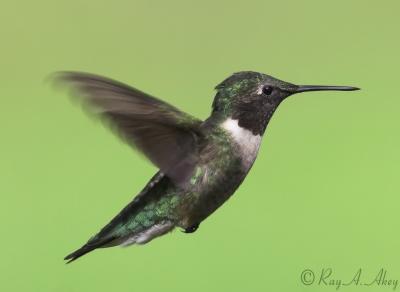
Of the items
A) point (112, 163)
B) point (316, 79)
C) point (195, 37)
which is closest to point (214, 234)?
point (112, 163)

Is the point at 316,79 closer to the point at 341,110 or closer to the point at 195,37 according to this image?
the point at 341,110

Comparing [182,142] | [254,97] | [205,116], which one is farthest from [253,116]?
[205,116]

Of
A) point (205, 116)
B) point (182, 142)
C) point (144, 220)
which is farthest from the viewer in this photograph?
point (205, 116)

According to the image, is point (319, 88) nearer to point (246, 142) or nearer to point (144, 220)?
point (246, 142)

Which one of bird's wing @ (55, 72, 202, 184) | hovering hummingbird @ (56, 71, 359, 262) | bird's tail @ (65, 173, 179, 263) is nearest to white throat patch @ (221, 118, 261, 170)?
hovering hummingbird @ (56, 71, 359, 262)

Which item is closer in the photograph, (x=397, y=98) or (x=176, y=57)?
(x=397, y=98)
